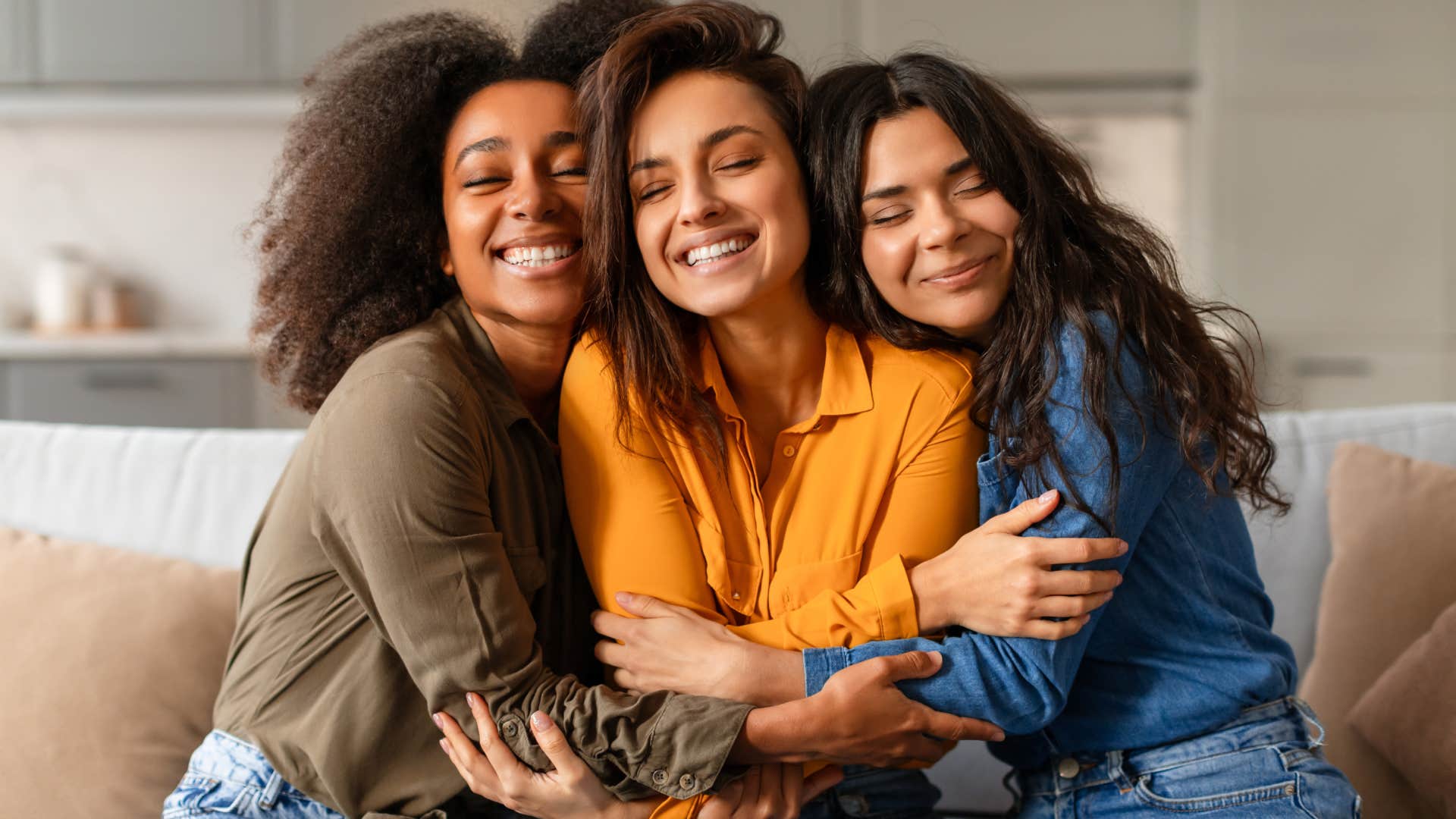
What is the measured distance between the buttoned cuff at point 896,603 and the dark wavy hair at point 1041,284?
18 centimetres

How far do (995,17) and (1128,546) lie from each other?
335 centimetres

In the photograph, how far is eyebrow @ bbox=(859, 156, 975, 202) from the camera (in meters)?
1.35

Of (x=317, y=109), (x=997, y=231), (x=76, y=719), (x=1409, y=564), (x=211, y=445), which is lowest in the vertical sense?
(x=76, y=719)

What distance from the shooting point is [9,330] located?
14.9 feet

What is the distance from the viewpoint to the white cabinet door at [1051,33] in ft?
13.7

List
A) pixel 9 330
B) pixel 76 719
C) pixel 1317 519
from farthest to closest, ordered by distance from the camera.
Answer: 1. pixel 9 330
2. pixel 1317 519
3. pixel 76 719

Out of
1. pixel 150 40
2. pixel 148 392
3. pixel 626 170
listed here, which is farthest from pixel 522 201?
pixel 150 40

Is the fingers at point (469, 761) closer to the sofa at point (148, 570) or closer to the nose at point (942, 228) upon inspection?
the sofa at point (148, 570)

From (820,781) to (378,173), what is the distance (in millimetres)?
947

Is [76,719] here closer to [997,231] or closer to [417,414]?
[417,414]

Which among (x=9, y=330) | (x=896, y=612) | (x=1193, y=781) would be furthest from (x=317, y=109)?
(x=9, y=330)

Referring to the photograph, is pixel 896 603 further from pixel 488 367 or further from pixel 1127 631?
pixel 488 367

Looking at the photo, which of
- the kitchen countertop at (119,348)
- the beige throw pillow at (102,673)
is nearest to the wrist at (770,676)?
the beige throw pillow at (102,673)

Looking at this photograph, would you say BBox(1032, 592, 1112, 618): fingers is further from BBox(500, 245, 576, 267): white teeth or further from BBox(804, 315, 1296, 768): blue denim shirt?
BBox(500, 245, 576, 267): white teeth
